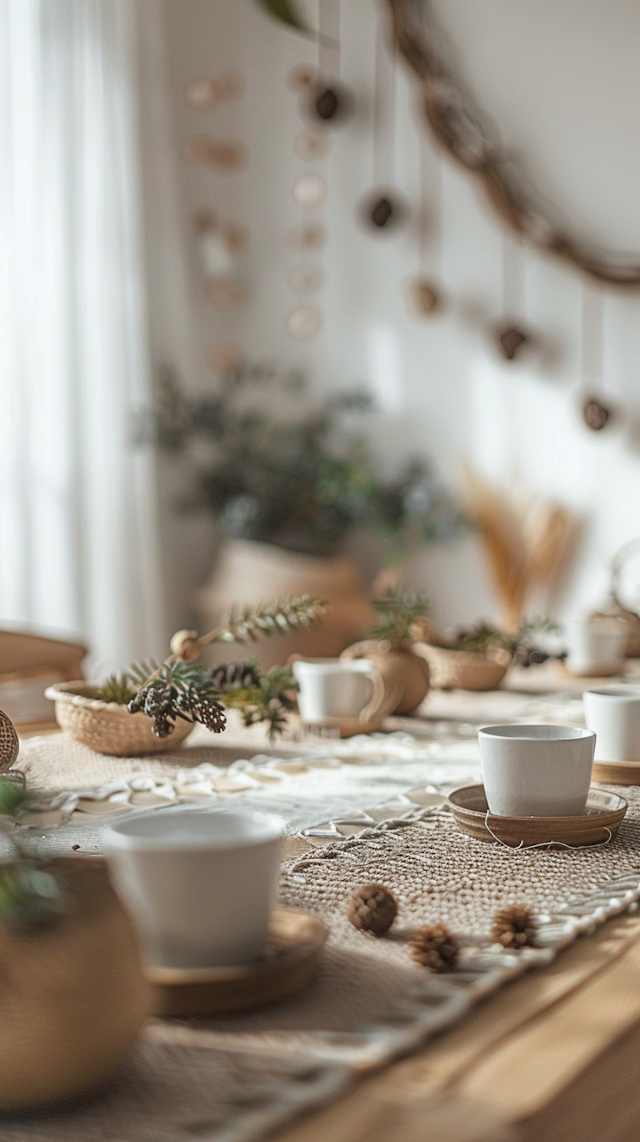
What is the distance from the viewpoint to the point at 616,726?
1015 millimetres

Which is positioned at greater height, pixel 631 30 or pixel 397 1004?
pixel 631 30

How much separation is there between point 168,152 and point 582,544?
1.79 m

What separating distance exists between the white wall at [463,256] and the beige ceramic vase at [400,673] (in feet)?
6.09

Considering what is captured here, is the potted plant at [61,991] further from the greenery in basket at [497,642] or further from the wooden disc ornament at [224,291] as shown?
the wooden disc ornament at [224,291]

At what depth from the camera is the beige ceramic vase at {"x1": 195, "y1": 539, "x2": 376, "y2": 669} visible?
320 cm

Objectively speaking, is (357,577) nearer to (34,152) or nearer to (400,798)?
(34,152)

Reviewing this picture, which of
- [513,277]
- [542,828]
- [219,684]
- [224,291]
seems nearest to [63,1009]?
[542,828]

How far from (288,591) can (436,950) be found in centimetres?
282

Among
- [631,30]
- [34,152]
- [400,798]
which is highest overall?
[631,30]

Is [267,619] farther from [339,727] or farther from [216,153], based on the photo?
[216,153]

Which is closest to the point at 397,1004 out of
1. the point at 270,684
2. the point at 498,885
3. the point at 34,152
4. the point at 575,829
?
the point at 498,885

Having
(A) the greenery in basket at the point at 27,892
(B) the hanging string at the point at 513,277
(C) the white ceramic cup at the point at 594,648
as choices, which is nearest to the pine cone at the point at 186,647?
(A) the greenery in basket at the point at 27,892

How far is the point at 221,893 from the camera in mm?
478

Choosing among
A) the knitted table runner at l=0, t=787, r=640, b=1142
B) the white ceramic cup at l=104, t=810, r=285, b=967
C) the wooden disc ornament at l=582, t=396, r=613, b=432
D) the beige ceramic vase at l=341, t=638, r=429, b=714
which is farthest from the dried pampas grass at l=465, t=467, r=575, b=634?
the white ceramic cup at l=104, t=810, r=285, b=967
